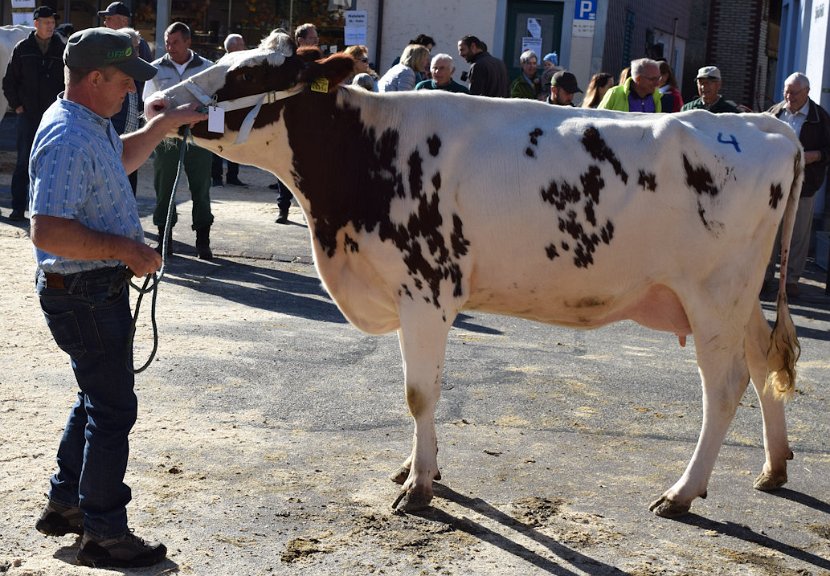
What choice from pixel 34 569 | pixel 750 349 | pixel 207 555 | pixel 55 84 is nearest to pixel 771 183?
pixel 750 349

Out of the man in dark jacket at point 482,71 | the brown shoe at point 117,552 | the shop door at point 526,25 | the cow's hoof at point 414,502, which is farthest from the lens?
the shop door at point 526,25

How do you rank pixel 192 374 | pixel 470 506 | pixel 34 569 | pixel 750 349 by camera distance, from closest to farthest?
pixel 34 569 < pixel 470 506 < pixel 750 349 < pixel 192 374

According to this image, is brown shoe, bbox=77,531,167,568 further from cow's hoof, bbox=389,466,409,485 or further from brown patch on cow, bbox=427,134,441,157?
brown patch on cow, bbox=427,134,441,157

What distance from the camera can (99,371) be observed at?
4.50m

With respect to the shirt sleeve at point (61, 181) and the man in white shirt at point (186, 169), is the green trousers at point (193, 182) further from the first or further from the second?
the shirt sleeve at point (61, 181)

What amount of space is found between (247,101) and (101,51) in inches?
47.7

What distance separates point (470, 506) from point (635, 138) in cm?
187

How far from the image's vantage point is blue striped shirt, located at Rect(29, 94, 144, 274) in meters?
4.31

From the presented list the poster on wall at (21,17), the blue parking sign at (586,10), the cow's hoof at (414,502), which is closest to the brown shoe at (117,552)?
the cow's hoof at (414,502)

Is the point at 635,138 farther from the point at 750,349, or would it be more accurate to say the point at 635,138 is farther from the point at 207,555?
the point at 207,555

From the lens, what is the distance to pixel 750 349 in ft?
19.8

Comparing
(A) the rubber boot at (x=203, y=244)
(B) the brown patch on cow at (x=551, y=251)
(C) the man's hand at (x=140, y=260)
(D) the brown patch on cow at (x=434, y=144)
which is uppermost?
(D) the brown patch on cow at (x=434, y=144)

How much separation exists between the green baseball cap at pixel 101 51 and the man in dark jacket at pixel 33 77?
9.06 meters

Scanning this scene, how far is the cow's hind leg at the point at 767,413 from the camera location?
589 cm
